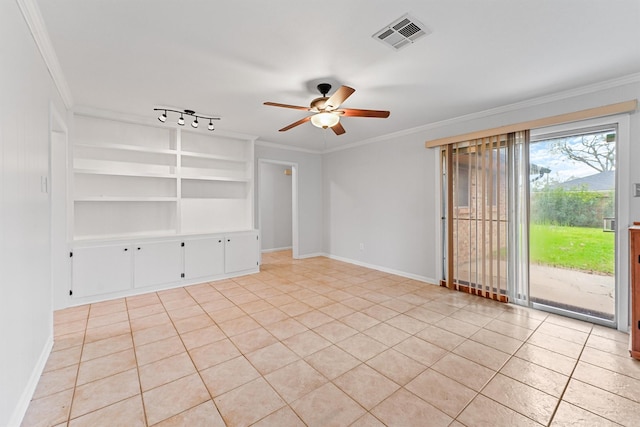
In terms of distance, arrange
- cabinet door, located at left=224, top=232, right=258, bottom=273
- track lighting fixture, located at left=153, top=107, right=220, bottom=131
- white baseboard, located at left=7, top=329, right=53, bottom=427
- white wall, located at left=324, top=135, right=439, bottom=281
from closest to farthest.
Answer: white baseboard, located at left=7, top=329, right=53, bottom=427
track lighting fixture, located at left=153, top=107, right=220, bottom=131
white wall, located at left=324, top=135, right=439, bottom=281
cabinet door, located at left=224, top=232, right=258, bottom=273

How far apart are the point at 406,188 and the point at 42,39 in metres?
4.42

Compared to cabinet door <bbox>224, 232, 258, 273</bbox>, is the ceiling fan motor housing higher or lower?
higher

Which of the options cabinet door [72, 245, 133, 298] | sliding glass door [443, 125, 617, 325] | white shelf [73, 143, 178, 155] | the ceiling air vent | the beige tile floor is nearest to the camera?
the beige tile floor

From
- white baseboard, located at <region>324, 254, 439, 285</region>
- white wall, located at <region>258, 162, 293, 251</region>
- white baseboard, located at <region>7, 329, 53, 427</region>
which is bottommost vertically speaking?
white baseboard, located at <region>7, 329, 53, 427</region>

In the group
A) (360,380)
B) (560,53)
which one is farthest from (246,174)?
(560,53)

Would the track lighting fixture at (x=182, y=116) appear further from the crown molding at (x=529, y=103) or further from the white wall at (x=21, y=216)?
the crown molding at (x=529, y=103)

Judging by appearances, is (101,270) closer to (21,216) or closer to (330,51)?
(21,216)

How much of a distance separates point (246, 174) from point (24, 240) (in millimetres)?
3576

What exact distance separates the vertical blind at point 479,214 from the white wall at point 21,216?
4337 mm

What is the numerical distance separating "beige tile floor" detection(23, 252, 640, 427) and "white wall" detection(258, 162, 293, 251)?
3645mm

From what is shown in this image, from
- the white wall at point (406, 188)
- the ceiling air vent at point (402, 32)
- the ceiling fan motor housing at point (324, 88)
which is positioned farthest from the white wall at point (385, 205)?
the ceiling air vent at point (402, 32)

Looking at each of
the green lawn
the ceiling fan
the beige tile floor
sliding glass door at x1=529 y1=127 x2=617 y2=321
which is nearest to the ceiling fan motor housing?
the ceiling fan

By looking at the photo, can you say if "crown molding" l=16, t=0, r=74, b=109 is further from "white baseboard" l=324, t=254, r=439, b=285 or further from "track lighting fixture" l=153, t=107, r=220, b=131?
"white baseboard" l=324, t=254, r=439, b=285

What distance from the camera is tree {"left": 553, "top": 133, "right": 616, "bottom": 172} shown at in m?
2.86
